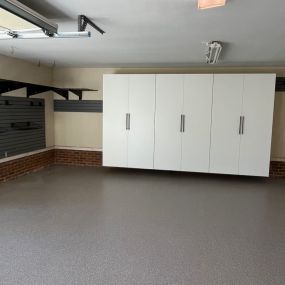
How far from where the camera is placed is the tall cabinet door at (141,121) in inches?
228

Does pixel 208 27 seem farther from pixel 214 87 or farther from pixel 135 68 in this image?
pixel 135 68

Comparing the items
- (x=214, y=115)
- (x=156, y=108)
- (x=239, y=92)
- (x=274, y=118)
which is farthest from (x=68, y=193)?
(x=274, y=118)

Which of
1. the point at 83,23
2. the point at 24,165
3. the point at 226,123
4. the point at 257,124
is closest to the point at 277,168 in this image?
the point at 257,124

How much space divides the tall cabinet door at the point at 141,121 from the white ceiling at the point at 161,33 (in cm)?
46

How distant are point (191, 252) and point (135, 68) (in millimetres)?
4509

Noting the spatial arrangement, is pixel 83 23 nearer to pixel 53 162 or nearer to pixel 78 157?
pixel 78 157

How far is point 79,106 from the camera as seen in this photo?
672cm

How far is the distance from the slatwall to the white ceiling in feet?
3.09

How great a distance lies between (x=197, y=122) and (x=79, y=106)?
9.40ft

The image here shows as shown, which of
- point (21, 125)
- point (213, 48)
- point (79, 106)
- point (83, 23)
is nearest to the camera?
point (83, 23)

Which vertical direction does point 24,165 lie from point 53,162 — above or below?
above

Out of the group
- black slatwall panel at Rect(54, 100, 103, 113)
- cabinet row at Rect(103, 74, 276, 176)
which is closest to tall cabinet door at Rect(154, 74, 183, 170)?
cabinet row at Rect(103, 74, 276, 176)

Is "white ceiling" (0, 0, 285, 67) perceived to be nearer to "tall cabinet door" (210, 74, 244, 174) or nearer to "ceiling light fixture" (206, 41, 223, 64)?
"ceiling light fixture" (206, 41, 223, 64)

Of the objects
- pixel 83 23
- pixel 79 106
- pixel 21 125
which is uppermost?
pixel 83 23
